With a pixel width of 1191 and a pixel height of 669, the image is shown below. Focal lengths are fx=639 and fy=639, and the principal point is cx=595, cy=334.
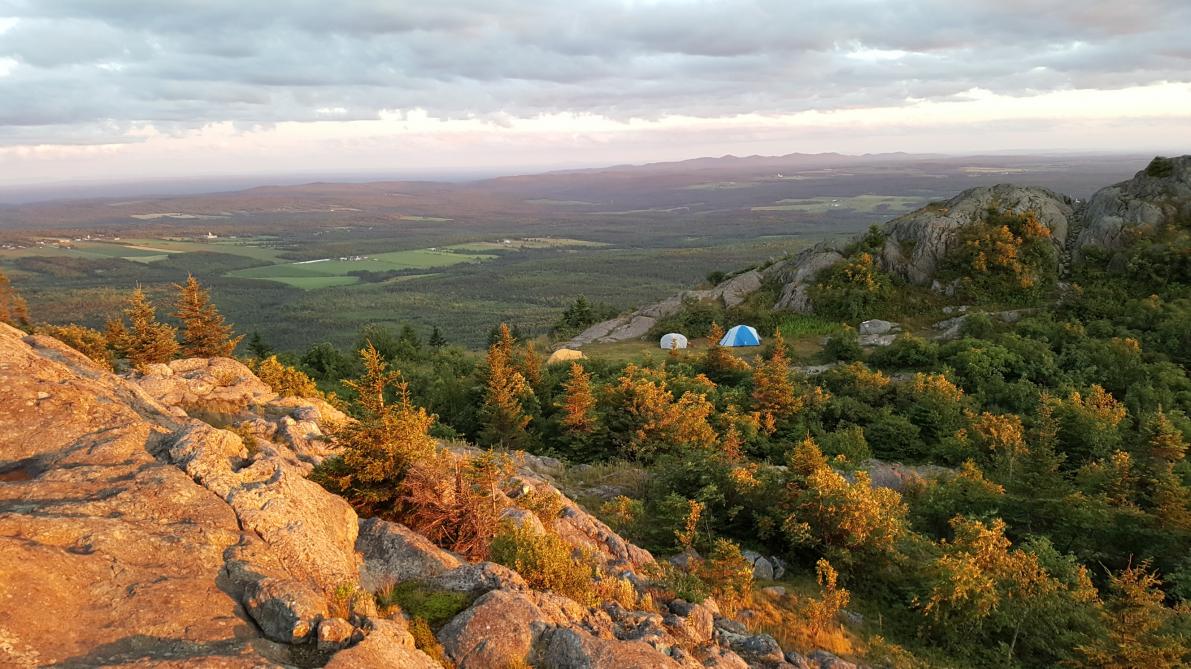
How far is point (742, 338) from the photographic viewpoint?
27703 mm

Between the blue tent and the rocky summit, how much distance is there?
20.1 meters

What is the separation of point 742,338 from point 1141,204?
1784 cm

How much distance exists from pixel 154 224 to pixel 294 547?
781 feet

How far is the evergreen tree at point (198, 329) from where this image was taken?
1825 cm

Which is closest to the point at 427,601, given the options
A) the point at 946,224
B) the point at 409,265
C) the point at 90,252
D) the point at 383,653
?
the point at 383,653

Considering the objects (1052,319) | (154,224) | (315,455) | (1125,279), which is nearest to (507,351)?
(315,455)

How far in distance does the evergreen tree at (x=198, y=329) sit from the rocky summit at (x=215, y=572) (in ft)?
35.3

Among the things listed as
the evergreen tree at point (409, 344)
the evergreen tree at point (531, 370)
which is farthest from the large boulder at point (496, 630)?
the evergreen tree at point (409, 344)

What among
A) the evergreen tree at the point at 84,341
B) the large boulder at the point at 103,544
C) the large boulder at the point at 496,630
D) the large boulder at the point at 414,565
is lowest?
the large boulder at the point at 496,630

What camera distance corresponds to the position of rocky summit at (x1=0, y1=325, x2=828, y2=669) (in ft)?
14.7

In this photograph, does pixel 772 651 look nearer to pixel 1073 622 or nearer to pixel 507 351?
pixel 1073 622

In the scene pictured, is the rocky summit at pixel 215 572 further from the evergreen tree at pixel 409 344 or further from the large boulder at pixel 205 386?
the evergreen tree at pixel 409 344

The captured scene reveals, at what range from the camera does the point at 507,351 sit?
2027 cm

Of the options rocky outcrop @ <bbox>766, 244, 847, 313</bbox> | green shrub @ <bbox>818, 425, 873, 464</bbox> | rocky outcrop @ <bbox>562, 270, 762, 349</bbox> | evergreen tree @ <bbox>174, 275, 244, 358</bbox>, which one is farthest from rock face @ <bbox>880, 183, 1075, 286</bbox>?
evergreen tree @ <bbox>174, 275, 244, 358</bbox>
